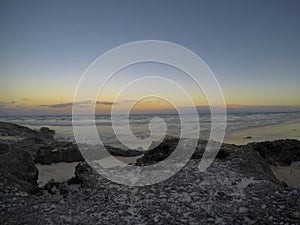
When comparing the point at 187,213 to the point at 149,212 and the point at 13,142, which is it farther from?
the point at 13,142

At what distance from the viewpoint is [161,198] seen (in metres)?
7.11

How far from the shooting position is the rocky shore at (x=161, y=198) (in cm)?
629

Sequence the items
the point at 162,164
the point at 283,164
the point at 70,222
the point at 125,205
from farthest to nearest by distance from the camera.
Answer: the point at 283,164, the point at 162,164, the point at 125,205, the point at 70,222

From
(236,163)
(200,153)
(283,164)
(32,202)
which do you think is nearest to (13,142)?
(32,202)

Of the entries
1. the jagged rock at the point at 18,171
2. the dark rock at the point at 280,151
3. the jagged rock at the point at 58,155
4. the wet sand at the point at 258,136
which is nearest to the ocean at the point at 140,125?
the wet sand at the point at 258,136

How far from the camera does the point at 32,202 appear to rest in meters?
A: 7.02

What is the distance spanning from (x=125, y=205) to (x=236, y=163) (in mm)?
4255

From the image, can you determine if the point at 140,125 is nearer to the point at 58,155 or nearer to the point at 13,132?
the point at 13,132

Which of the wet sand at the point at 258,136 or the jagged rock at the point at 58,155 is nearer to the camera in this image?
the jagged rock at the point at 58,155

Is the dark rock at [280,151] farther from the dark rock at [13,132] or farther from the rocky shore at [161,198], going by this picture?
the dark rock at [13,132]

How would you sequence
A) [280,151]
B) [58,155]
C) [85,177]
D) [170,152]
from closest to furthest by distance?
[85,177] → [170,152] → [280,151] → [58,155]

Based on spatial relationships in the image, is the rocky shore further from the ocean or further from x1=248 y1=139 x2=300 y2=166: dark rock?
the ocean

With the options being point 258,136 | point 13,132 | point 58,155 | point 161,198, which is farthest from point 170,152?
point 258,136

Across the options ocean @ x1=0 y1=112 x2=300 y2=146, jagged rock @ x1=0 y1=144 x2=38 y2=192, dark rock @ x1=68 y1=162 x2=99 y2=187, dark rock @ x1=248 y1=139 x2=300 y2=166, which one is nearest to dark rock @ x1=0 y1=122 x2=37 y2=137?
ocean @ x1=0 y1=112 x2=300 y2=146
